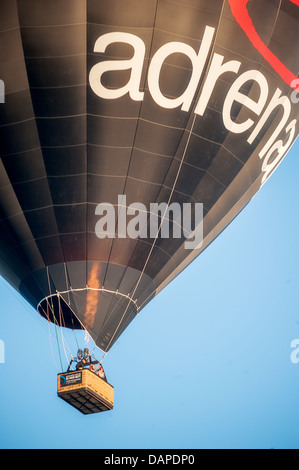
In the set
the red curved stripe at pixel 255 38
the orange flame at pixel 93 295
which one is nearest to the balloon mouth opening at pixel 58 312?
the orange flame at pixel 93 295

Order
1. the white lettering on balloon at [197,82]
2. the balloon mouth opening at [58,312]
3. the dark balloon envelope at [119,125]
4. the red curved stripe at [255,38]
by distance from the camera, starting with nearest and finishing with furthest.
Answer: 1. the dark balloon envelope at [119,125]
2. the white lettering on balloon at [197,82]
3. the red curved stripe at [255,38]
4. the balloon mouth opening at [58,312]

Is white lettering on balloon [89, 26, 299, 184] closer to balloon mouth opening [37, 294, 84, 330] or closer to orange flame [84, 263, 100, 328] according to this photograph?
orange flame [84, 263, 100, 328]

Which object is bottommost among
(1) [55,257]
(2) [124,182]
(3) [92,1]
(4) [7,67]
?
(1) [55,257]

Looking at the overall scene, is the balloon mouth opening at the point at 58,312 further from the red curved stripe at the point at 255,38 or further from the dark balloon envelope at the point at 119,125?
the red curved stripe at the point at 255,38

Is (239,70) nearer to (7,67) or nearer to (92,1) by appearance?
(92,1)

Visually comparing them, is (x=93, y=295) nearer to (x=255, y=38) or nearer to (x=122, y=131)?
(x=122, y=131)

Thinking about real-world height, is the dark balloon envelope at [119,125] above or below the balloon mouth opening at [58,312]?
above

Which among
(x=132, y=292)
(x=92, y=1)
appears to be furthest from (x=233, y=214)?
(x=92, y=1)

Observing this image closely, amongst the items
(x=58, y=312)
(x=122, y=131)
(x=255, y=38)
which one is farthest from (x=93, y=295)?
(x=255, y=38)
